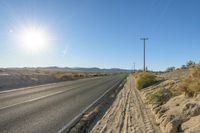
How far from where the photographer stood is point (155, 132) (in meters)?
7.94

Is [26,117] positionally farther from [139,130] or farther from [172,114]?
[172,114]

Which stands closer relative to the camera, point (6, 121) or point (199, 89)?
point (6, 121)

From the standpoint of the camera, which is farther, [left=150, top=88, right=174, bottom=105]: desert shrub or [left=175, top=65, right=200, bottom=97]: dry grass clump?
[left=150, top=88, right=174, bottom=105]: desert shrub

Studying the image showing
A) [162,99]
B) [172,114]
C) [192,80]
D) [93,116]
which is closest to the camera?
[172,114]

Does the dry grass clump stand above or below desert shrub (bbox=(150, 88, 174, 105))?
above

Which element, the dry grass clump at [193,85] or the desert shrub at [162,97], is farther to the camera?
the desert shrub at [162,97]

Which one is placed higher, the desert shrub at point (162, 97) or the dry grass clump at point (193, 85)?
the dry grass clump at point (193, 85)

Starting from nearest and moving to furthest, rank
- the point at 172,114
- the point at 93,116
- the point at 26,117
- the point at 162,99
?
1. the point at 172,114
2. the point at 26,117
3. the point at 93,116
4. the point at 162,99

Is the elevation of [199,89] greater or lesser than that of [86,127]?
greater

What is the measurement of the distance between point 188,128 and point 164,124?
1346 mm

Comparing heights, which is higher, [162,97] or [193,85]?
[193,85]

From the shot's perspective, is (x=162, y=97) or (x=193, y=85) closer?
(x=193, y=85)

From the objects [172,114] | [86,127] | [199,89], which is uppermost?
[199,89]

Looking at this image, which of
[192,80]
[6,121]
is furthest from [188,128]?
[6,121]
